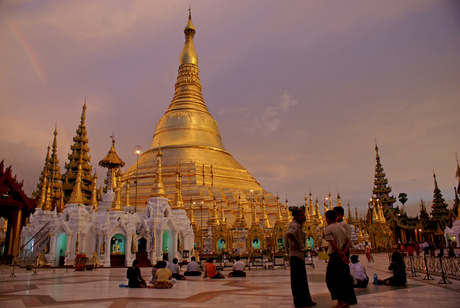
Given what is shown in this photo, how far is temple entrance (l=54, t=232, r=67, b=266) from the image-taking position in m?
24.4

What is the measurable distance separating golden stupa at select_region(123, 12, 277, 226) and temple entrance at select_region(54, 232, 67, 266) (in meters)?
16.0

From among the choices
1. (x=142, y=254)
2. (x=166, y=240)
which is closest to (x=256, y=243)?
(x=166, y=240)

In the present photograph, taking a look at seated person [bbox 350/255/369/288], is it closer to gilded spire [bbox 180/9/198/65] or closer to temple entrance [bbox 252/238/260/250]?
temple entrance [bbox 252/238/260/250]

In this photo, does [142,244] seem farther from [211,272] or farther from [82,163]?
[82,163]

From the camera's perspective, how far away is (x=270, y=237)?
3669 cm

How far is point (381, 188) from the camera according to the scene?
6281 centimetres

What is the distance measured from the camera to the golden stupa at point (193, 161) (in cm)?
4288

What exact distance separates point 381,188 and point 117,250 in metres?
50.4

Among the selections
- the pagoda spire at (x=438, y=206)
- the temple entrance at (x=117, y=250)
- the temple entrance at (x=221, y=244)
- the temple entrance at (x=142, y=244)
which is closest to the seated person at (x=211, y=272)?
the temple entrance at (x=117, y=250)

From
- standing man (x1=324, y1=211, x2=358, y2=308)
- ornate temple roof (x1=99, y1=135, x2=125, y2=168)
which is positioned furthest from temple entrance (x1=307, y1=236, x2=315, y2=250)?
standing man (x1=324, y1=211, x2=358, y2=308)

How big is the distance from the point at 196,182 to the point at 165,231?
61.2 feet

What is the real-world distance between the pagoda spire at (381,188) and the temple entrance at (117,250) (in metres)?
47.8

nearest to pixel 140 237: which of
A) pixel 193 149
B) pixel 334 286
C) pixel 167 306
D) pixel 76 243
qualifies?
pixel 76 243

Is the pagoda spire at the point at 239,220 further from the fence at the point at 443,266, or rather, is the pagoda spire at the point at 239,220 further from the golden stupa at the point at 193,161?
the fence at the point at 443,266
